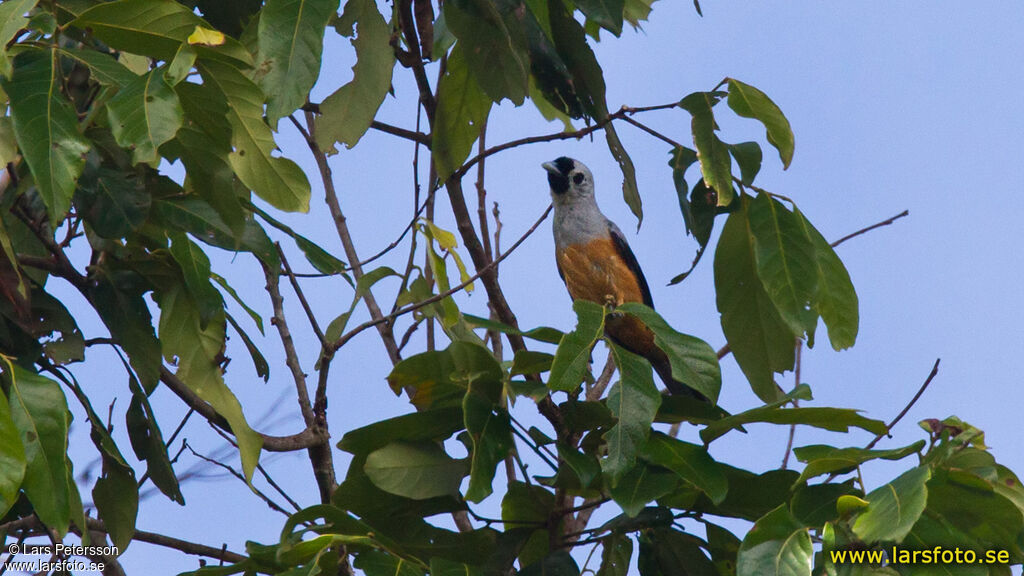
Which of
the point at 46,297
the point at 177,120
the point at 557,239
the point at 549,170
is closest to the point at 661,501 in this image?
the point at 177,120

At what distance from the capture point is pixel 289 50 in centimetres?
213

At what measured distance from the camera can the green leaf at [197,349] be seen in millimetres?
2648

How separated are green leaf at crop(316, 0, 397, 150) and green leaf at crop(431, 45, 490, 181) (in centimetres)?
27

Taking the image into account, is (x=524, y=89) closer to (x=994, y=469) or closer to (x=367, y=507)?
(x=367, y=507)

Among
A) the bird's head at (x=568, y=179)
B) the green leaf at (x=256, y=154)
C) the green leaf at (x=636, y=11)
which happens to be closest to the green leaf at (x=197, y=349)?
the green leaf at (x=256, y=154)

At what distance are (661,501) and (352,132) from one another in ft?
4.07

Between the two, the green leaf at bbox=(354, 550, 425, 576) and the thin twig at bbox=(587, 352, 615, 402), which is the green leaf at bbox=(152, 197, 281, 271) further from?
the thin twig at bbox=(587, 352, 615, 402)

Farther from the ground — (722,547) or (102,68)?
(102,68)

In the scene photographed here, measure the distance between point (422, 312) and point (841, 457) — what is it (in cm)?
150

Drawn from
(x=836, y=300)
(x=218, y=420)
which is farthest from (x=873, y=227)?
(x=218, y=420)

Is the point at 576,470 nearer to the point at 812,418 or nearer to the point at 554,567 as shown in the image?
the point at 554,567

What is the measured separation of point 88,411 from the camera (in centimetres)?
259

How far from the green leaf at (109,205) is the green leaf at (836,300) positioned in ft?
5.38

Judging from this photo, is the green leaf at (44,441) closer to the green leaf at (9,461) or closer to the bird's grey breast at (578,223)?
the green leaf at (9,461)
